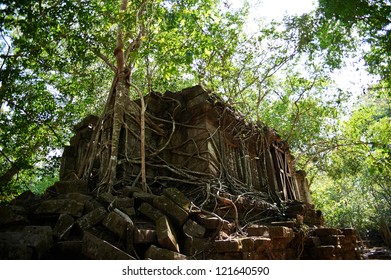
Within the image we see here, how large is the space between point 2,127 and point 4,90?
0.86 meters

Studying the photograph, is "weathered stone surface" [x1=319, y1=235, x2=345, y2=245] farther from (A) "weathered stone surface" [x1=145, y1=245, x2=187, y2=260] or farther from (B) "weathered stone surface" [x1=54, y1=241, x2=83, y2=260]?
(B) "weathered stone surface" [x1=54, y1=241, x2=83, y2=260]

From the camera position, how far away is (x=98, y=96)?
11820 millimetres

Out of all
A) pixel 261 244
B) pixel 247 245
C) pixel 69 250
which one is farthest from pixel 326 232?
pixel 69 250

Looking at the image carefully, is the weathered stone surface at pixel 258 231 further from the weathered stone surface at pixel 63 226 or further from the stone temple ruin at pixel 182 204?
the weathered stone surface at pixel 63 226

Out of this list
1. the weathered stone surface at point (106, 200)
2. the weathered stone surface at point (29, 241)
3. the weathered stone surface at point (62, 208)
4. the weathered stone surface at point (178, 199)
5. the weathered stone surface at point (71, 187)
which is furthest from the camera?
the weathered stone surface at point (71, 187)

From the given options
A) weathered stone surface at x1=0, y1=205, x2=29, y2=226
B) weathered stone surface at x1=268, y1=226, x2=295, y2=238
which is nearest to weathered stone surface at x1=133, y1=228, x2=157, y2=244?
weathered stone surface at x1=0, y1=205, x2=29, y2=226

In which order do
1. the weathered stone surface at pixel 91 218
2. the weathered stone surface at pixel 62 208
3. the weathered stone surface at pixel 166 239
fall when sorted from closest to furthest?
the weathered stone surface at pixel 166 239 < the weathered stone surface at pixel 91 218 < the weathered stone surface at pixel 62 208

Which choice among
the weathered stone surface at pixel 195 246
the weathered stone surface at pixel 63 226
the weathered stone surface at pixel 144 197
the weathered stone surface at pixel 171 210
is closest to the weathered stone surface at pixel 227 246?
the weathered stone surface at pixel 195 246

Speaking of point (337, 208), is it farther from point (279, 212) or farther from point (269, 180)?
point (279, 212)

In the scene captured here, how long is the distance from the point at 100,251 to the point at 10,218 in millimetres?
1441

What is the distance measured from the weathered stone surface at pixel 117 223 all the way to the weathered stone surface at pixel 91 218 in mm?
Result: 141

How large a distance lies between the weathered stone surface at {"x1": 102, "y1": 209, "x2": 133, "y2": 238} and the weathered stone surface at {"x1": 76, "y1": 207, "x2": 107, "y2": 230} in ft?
0.46

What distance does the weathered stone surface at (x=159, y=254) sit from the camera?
3.19 m

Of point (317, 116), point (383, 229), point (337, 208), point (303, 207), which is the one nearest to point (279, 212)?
point (303, 207)
